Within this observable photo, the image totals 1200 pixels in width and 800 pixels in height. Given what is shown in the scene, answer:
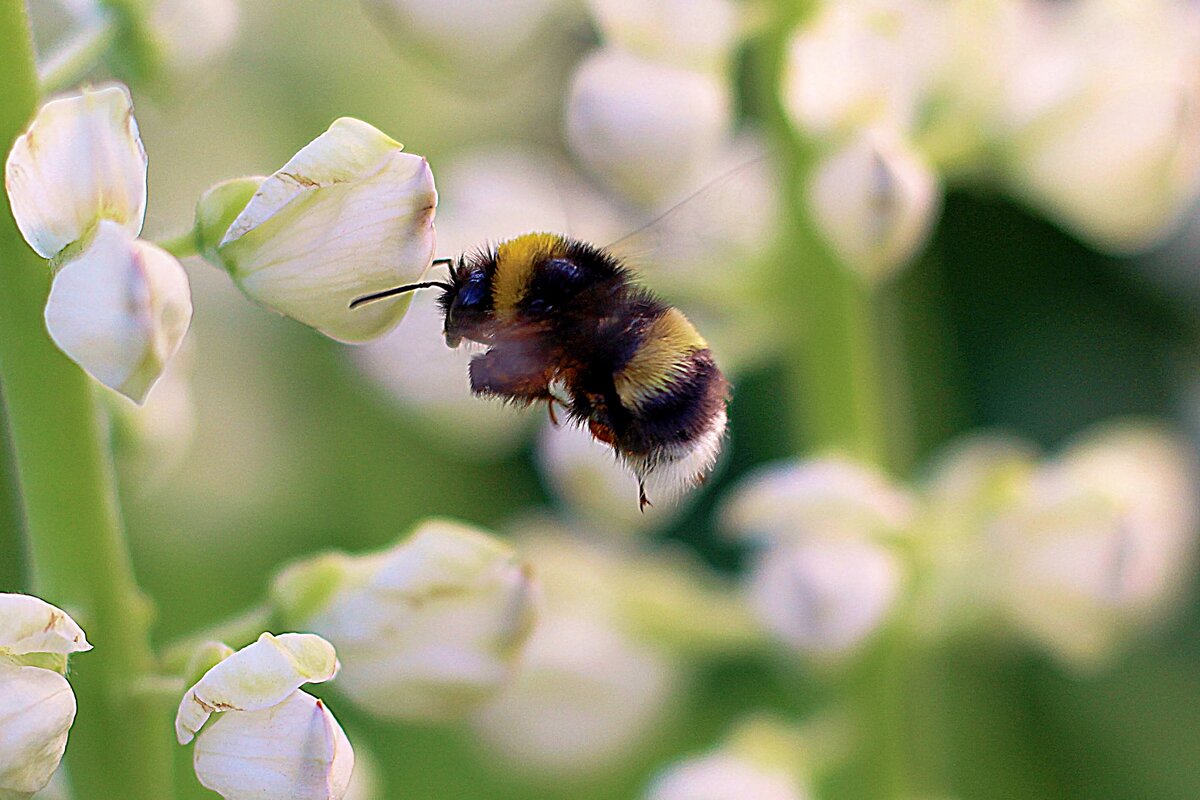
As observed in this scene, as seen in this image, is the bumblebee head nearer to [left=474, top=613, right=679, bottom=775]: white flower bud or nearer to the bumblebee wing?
the bumblebee wing

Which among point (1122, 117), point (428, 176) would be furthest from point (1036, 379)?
point (428, 176)

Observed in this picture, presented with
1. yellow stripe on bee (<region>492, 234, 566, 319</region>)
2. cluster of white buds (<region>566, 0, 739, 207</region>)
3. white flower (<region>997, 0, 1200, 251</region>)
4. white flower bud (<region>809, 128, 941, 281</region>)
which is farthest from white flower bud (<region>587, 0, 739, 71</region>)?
yellow stripe on bee (<region>492, 234, 566, 319</region>)

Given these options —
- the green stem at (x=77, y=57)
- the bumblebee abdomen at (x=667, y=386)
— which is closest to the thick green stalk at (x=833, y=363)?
the bumblebee abdomen at (x=667, y=386)

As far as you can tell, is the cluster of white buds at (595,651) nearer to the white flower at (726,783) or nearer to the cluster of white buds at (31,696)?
the white flower at (726,783)

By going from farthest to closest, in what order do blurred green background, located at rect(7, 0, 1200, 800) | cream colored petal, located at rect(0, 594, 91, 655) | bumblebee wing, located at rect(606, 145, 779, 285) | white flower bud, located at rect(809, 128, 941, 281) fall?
blurred green background, located at rect(7, 0, 1200, 800)
white flower bud, located at rect(809, 128, 941, 281)
bumblebee wing, located at rect(606, 145, 779, 285)
cream colored petal, located at rect(0, 594, 91, 655)

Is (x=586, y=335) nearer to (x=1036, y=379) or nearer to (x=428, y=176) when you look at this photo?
(x=428, y=176)

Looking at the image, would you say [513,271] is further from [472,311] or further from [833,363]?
[833,363]

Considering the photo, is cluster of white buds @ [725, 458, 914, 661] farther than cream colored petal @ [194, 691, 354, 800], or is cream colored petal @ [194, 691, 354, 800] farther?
cluster of white buds @ [725, 458, 914, 661]

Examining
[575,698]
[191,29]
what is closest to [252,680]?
[191,29]
